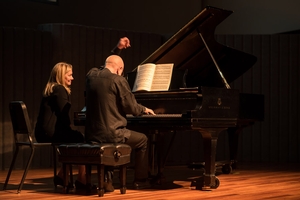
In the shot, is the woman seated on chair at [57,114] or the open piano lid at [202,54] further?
the open piano lid at [202,54]

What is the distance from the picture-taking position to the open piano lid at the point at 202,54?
572cm

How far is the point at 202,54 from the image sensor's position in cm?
613

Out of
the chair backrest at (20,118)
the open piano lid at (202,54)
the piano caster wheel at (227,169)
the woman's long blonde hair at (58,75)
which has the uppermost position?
the open piano lid at (202,54)

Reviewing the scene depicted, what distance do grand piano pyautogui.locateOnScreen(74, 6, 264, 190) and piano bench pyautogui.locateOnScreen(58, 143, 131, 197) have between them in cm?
49

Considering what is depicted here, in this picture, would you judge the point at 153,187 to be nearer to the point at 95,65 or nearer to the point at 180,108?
the point at 180,108

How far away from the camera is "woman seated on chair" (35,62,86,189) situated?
5566 millimetres

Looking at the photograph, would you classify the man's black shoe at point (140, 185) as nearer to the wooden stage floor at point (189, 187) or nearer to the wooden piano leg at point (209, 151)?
the wooden stage floor at point (189, 187)

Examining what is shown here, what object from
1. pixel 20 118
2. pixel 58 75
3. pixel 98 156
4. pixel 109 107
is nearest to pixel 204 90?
pixel 109 107

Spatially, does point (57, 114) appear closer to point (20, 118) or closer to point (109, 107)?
point (20, 118)

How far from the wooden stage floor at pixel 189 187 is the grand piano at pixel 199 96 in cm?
26

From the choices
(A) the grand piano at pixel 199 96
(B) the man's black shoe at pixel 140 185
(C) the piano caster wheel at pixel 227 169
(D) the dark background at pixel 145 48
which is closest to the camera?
(A) the grand piano at pixel 199 96

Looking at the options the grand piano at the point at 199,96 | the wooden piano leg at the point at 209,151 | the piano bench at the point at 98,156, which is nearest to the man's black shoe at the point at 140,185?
the grand piano at the point at 199,96

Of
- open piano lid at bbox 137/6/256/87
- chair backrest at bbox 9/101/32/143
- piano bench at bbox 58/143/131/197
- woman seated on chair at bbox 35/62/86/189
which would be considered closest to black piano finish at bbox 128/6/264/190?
open piano lid at bbox 137/6/256/87

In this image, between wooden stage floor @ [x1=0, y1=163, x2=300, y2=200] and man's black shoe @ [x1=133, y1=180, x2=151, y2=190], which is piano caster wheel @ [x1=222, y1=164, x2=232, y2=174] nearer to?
wooden stage floor @ [x1=0, y1=163, x2=300, y2=200]
